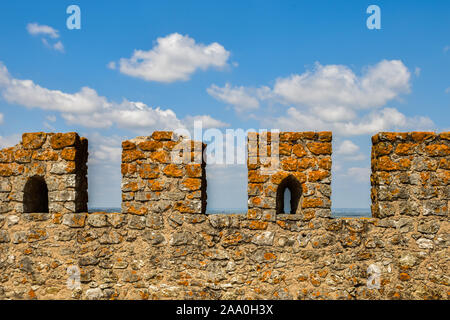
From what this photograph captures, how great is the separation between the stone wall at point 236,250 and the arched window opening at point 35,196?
81cm

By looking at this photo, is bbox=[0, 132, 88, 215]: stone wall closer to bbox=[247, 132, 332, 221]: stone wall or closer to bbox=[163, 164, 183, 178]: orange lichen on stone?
bbox=[163, 164, 183, 178]: orange lichen on stone

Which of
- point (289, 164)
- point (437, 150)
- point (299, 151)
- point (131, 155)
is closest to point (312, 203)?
point (289, 164)

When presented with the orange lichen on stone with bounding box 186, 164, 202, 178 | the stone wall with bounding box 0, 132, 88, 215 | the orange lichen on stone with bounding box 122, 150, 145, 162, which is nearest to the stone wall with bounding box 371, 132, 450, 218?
the orange lichen on stone with bounding box 186, 164, 202, 178

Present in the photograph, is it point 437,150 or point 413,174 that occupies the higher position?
point 437,150

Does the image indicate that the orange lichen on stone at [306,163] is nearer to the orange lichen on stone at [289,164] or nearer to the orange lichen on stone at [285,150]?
the orange lichen on stone at [289,164]

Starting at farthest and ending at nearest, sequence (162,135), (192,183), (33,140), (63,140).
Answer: (33,140) < (63,140) < (162,135) < (192,183)

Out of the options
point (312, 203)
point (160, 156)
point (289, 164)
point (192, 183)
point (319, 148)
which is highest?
point (319, 148)

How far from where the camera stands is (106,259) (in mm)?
6613

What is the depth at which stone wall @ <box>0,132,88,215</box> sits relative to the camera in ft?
22.1

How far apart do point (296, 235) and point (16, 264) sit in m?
4.69

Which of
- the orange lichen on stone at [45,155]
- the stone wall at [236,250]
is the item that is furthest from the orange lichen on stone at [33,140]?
the stone wall at [236,250]

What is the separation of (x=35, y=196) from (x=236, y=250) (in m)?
3.73

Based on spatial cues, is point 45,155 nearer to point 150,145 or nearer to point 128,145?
point 128,145

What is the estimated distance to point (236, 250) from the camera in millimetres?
6383
